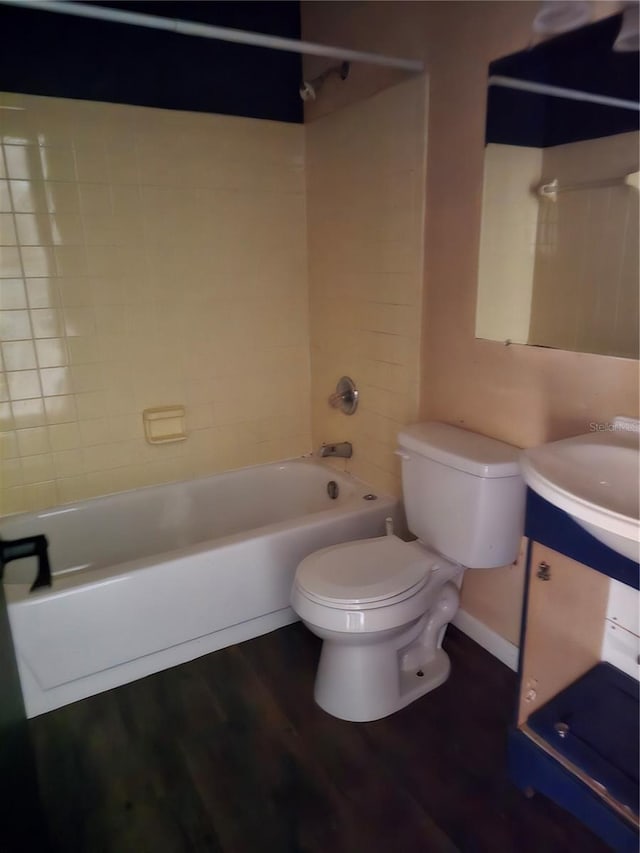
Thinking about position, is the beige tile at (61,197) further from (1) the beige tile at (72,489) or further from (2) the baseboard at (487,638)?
(2) the baseboard at (487,638)

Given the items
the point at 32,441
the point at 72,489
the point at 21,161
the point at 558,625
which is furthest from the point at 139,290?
the point at 558,625

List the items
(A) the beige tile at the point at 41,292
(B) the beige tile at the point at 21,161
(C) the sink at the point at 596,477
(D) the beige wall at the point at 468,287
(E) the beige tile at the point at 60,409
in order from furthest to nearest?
(E) the beige tile at the point at 60,409
(A) the beige tile at the point at 41,292
(B) the beige tile at the point at 21,161
(D) the beige wall at the point at 468,287
(C) the sink at the point at 596,477

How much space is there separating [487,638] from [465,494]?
670mm

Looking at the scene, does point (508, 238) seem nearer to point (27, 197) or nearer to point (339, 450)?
point (339, 450)

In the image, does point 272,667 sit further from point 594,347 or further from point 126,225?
point 126,225

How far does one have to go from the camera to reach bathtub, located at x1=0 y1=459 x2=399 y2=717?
5.97 feet

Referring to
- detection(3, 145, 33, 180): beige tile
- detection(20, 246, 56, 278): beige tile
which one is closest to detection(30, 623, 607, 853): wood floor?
detection(20, 246, 56, 278): beige tile

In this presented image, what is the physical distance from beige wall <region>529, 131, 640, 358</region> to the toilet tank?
15.0 inches

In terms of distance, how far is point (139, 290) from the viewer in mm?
2416

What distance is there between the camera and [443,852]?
1385 mm

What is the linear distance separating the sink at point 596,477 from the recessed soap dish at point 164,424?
5.50 ft

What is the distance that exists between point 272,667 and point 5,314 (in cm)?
161

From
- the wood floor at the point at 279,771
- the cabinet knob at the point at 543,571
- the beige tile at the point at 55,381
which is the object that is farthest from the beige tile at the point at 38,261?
the cabinet knob at the point at 543,571

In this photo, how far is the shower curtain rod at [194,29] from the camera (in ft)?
4.54
